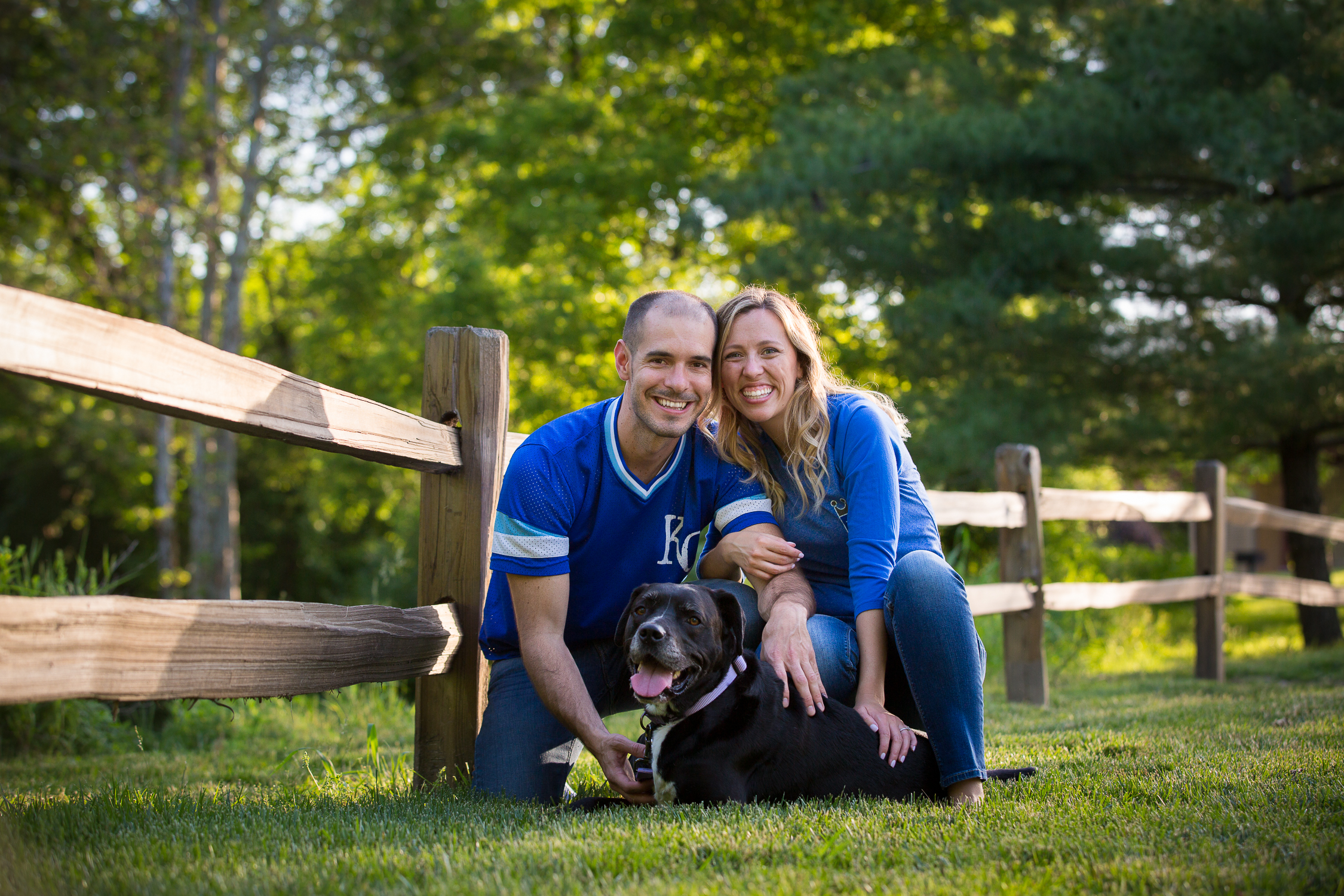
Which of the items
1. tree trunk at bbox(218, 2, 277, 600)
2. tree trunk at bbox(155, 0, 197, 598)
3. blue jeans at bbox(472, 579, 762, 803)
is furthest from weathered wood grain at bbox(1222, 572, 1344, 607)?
tree trunk at bbox(218, 2, 277, 600)

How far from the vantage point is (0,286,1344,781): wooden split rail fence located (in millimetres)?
1761

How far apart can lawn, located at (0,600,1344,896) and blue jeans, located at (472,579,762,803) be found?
0.14 m

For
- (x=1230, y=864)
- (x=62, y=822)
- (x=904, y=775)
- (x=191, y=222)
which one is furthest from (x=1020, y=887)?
(x=191, y=222)

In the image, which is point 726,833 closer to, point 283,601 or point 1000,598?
point 283,601

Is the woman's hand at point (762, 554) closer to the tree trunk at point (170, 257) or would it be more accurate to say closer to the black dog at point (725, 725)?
→ the black dog at point (725, 725)

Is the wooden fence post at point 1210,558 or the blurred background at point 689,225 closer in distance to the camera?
the wooden fence post at point 1210,558

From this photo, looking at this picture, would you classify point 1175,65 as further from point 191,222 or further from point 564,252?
point 191,222

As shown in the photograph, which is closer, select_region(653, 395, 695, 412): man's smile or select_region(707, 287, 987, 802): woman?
select_region(707, 287, 987, 802): woman

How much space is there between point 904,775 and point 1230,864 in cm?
94

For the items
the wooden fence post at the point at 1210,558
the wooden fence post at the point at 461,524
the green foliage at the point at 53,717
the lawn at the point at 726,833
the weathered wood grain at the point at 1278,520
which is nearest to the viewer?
the lawn at the point at 726,833

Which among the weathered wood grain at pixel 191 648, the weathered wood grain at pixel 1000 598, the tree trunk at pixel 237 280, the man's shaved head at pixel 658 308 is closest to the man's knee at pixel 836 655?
the man's shaved head at pixel 658 308

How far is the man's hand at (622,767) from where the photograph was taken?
271 centimetres

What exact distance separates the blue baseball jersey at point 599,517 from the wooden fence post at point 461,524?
9 cm

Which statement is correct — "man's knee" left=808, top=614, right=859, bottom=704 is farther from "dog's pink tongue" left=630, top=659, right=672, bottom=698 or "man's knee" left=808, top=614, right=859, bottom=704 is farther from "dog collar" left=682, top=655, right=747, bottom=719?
"dog's pink tongue" left=630, top=659, right=672, bottom=698
